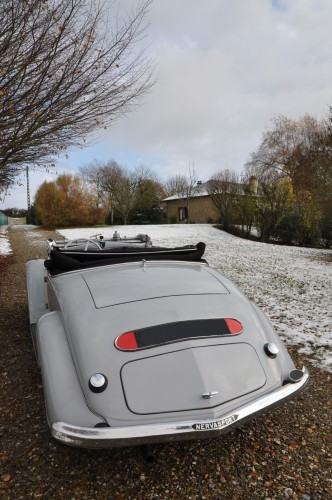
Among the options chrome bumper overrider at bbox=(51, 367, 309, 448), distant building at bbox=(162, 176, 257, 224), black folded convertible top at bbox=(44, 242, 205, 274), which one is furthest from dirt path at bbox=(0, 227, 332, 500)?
distant building at bbox=(162, 176, 257, 224)

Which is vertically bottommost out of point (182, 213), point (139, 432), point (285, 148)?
point (139, 432)

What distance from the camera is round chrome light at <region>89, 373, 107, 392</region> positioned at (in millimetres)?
1928

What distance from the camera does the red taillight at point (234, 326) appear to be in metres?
2.29

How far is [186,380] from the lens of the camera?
6.44 ft

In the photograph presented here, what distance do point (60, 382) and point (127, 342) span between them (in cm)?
48

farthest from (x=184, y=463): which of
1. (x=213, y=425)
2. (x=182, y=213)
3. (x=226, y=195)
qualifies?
(x=182, y=213)

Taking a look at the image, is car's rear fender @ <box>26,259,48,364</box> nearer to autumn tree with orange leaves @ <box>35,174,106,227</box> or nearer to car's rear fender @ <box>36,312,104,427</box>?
car's rear fender @ <box>36,312,104,427</box>

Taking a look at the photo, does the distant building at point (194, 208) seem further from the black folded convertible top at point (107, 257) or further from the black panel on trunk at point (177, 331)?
the black panel on trunk at point (177, 331)

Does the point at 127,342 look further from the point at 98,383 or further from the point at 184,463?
the point at 184,463

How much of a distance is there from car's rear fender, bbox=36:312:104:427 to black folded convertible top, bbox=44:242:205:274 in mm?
649

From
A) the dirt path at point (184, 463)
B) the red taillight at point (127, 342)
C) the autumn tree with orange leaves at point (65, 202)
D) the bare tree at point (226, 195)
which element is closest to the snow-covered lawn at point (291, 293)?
the dirt path at point (184, 463)

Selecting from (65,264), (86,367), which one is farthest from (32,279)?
(86,367)

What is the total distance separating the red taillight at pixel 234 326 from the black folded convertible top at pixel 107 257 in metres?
1.07

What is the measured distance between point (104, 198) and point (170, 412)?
4032 centimetres
